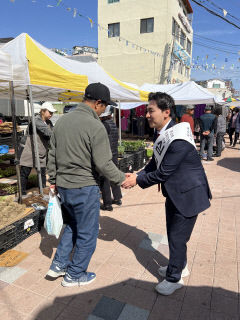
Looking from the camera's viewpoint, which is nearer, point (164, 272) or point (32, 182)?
point (164, 272)

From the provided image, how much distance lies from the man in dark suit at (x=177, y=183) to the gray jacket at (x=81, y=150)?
47 cm

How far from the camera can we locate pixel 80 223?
7.38 ft

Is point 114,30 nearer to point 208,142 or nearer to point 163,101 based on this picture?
point 208,142

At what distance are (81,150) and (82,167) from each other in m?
0.16

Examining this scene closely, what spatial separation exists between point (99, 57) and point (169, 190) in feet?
80.6

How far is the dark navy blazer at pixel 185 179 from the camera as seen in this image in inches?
80.3

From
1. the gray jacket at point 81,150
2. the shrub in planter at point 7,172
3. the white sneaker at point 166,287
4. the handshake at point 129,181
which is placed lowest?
the white sneaker at point 166,287

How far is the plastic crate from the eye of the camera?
291 cm

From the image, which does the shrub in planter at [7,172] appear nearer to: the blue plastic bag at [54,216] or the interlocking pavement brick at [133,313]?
the blue plastic bag at [54,216]

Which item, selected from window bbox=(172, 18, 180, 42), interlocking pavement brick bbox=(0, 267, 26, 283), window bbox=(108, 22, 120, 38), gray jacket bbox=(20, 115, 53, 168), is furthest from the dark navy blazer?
window bbox=(108, 22, 120, 38)

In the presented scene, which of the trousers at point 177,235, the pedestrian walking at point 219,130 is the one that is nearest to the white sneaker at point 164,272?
the trousers at point 177,235

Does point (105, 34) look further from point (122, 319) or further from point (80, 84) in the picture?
point (122, 319)

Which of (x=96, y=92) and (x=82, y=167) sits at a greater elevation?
(x=96, y=92)

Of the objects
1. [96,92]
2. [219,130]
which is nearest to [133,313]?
[96,92]
